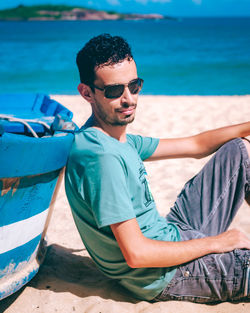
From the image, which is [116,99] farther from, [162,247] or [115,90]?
[162,247]

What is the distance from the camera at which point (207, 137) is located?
100 inches

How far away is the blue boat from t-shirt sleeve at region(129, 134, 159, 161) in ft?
1.38

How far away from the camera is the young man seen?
1.74m

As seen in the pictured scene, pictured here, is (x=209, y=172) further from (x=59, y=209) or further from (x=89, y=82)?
(x=59, y=209)

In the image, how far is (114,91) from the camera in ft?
6.26

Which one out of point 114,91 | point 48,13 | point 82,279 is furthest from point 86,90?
point 48,13

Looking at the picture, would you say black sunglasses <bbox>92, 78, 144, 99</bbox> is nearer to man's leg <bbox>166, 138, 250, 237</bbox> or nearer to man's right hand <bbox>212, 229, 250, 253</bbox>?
man's leg <bbox>166, 138, 250, 237</bbox>

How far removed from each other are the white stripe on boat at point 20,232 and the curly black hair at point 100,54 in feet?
2.58

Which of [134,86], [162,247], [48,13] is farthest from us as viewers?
[48,13]

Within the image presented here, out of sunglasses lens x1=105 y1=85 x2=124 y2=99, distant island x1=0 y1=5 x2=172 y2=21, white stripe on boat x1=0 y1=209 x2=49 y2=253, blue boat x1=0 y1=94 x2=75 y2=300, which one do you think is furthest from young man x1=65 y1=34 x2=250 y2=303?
distant island x1=0 y1=5 x2=172 y2=21

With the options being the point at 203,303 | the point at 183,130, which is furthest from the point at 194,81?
the point at 203,303

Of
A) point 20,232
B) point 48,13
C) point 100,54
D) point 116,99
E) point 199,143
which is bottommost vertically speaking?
point 48,13

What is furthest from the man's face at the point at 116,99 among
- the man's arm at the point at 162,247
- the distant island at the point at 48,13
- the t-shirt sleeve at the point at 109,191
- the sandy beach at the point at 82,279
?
the distant island at the point at 48,13

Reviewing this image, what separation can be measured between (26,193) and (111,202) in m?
0.49
